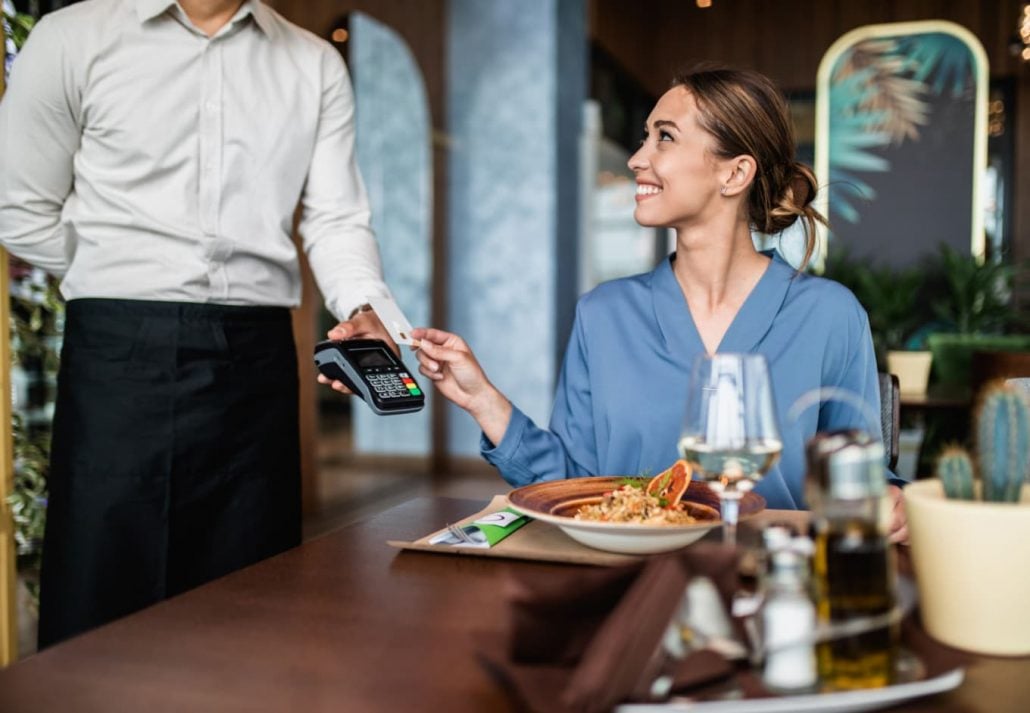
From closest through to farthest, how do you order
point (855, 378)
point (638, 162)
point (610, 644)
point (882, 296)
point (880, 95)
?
1. point (610, 644)
2. point (855, 378)
3. point (638, 162)
4. point (882, 296)
5. point (880, 95)

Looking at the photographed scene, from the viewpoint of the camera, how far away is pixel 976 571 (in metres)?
0.78

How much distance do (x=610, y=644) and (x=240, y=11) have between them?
5.13 feet

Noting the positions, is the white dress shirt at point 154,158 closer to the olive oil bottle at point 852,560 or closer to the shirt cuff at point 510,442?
the shirt cuff at point 510,442

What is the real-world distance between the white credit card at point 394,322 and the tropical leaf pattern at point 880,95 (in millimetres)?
6061

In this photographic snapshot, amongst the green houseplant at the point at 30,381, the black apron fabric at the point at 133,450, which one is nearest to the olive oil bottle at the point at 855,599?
the black apron fabric at the point at 133,450

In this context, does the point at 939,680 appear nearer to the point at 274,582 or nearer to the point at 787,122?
the point at 274,582

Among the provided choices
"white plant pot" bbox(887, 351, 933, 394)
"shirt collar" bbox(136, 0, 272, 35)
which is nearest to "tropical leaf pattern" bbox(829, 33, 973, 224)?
"white plant pot" bbox(887, 351, 933, 394)

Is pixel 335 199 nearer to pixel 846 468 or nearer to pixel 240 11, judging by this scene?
pixel 240 11

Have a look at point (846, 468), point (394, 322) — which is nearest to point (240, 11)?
point (394, 322)

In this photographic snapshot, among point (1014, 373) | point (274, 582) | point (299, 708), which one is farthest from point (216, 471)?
point (1014, 373)

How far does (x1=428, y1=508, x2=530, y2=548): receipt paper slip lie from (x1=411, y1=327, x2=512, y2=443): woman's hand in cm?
26

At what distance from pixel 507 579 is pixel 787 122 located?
109cm

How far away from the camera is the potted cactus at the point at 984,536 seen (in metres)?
0.76

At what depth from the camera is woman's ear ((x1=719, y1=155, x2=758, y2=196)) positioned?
1.70 m
